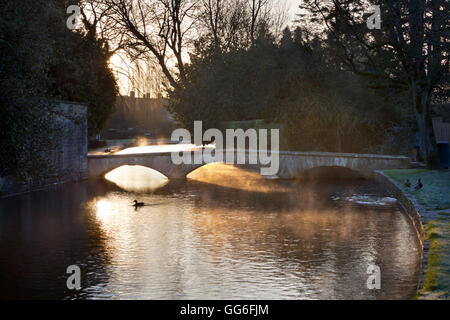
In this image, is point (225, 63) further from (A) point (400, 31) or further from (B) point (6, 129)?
(B) point (6, 129)

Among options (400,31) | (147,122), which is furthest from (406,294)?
(147,122)

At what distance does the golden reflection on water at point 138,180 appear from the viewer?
133ft

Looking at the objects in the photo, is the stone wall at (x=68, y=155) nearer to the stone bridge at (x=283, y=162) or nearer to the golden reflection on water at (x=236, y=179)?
the stone bridge at (x=283, y=162)

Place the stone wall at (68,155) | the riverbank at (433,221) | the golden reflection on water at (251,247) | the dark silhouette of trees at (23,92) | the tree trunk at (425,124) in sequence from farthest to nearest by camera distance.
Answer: the stone wall at (68,155) → the tree trunk at (425,124) → the dark silhouette of trees at (23,92) → the golden reflection on water at (251,247) → the riverbank at (433,221)

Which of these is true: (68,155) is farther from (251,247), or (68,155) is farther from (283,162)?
(251,247)

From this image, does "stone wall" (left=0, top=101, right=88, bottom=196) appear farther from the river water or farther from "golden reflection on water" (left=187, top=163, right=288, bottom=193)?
"golden reflection on water" (left=187, top=163, right=288, bottom=193)

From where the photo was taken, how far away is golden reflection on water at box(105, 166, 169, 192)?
40.4 m

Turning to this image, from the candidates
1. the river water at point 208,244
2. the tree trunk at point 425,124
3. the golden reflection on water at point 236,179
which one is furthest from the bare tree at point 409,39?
the golden reflection on water at point 236,179

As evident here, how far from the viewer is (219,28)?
2084 inches

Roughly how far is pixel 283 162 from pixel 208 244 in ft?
69.4

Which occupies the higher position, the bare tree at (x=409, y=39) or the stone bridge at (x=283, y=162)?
the bare tree at (x=409, y=39)

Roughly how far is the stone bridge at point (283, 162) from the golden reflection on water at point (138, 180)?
4.46 ft

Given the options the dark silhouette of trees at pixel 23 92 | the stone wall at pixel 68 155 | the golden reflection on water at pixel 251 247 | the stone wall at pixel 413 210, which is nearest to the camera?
the stone wall at pixel 413 210
